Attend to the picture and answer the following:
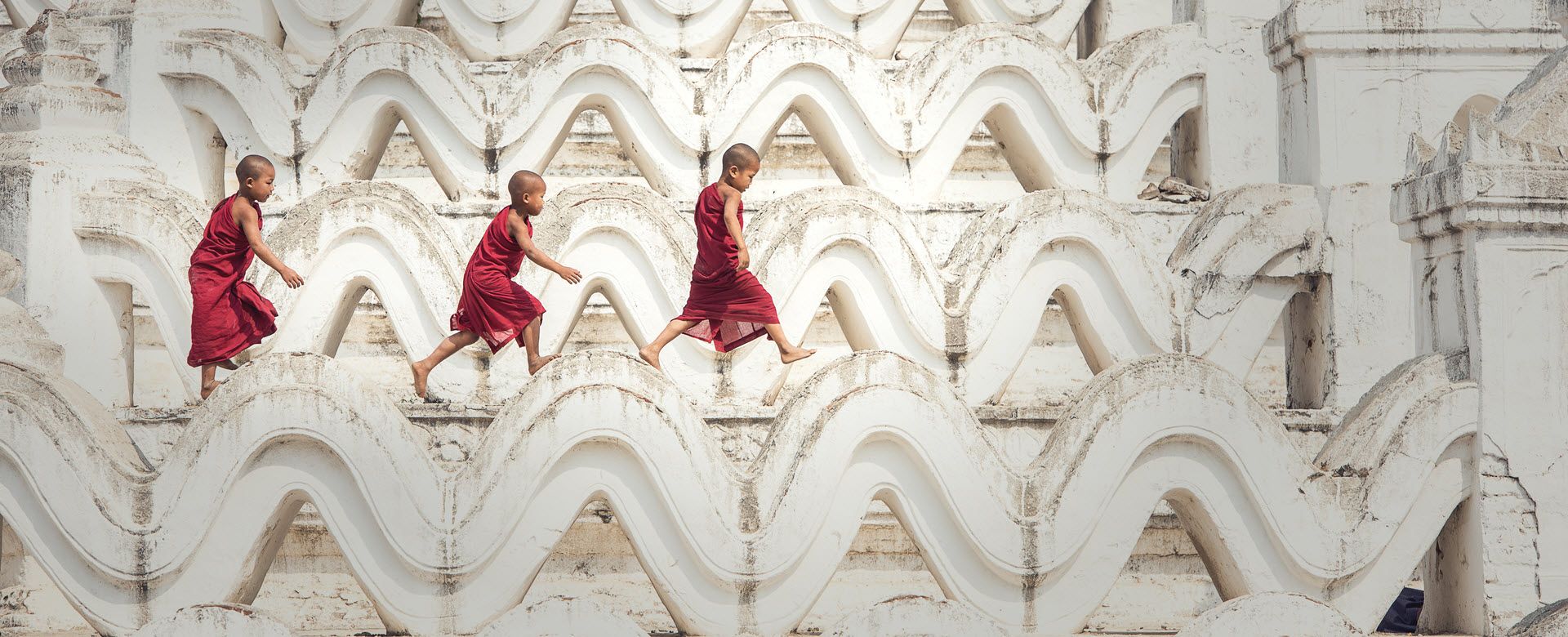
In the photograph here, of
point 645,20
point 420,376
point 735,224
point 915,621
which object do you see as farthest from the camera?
point 645,20

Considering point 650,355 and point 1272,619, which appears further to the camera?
point 650,355

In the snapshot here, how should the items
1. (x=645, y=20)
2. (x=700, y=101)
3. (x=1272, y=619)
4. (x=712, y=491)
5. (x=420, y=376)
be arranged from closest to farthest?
(x=1272, y=619)
(x=712, y=491)
(x=420, y=376)
(x=700, y=101)
(x=645, y=20)

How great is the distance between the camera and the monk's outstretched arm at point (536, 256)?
17.9 feet

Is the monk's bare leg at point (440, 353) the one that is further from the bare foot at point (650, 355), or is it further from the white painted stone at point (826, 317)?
the bare foot at point (650, 355)

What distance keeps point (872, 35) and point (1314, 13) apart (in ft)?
6.55

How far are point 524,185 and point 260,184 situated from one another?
1001 millimetres

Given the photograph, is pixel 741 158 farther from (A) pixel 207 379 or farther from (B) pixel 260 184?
(A) pixel 207 379

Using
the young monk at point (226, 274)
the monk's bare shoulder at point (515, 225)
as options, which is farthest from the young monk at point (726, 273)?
the young monk at point (226, 274)

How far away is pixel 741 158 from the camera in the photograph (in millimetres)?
5473

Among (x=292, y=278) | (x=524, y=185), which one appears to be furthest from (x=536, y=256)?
(x=292, y=278)

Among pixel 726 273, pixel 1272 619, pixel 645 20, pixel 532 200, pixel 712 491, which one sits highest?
pixel 645 20

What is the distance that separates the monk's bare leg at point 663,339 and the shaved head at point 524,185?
27.0 inches

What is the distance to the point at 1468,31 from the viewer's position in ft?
19.8

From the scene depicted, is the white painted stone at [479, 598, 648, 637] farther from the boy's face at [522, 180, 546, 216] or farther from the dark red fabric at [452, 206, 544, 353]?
the boy's face at [522, 180, 546, 216]
